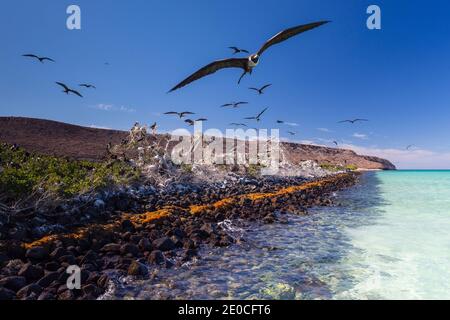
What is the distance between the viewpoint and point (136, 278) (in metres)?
5.63

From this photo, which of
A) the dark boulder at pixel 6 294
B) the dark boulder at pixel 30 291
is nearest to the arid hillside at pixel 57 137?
the dark boulder at pixel 30 291

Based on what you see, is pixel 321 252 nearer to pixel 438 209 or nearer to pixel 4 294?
pixel 4 294

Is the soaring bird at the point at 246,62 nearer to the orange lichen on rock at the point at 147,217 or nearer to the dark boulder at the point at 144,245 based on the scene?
the dark boulder at the point at 144,245

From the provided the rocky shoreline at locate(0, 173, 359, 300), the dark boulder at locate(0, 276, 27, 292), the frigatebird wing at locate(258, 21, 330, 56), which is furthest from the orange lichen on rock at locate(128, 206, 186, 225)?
the frigatebird wing at locate(258, 21, 330, 56)

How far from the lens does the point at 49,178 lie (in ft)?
32.6

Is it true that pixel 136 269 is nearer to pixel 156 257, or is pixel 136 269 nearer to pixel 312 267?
pixel 156 257

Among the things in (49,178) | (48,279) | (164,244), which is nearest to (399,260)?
(164,244)

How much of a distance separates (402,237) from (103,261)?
28.3 feet

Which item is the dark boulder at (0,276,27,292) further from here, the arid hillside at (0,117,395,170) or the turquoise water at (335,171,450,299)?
the arid hillside at (0,117,395,170)

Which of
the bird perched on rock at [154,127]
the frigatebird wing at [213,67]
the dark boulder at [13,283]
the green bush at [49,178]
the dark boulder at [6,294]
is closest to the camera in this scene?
the dark boulder at [6,294]

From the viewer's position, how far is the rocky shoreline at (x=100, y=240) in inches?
198

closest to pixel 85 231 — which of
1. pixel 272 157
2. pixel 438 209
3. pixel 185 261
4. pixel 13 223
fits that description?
pixel 13 223

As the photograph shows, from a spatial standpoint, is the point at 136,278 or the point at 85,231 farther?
the point at 85,231

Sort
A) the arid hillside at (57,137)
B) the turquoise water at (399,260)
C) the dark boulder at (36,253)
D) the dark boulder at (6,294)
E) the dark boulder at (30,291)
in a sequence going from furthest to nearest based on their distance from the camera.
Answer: the arid hillside at (57,137) < the turquoise water at (399,260) < the dark boulder at (36,253) < the dark boulder at (30,291) < the dark boulder at (6,294)
